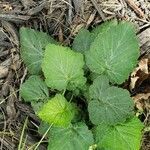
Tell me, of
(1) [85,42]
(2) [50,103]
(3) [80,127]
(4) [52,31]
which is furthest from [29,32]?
(3) [80,127]

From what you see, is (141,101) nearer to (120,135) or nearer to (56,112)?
(120,135)

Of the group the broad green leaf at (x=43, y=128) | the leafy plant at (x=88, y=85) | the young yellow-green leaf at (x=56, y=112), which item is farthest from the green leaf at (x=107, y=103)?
the broad green leaf at (x=43, y=128)

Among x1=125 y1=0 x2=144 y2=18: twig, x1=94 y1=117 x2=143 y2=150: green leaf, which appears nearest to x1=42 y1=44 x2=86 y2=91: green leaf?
x1=94 y1=117 x2=143 y2=150: green leaf

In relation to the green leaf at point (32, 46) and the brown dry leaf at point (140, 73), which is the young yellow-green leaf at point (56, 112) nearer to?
the green leaf at point (32, 46)

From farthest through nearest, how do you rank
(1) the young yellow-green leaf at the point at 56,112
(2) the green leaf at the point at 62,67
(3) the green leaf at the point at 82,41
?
(3) the green leaf at the point at 82,41 → (2) the green leaf at the point at 62,67 → (1) the young yellow-green leaf at the point at 56,112

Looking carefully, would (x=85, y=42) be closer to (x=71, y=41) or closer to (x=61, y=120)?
(x=71, y=41)

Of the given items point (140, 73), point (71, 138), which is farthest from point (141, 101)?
point (71, 138)
